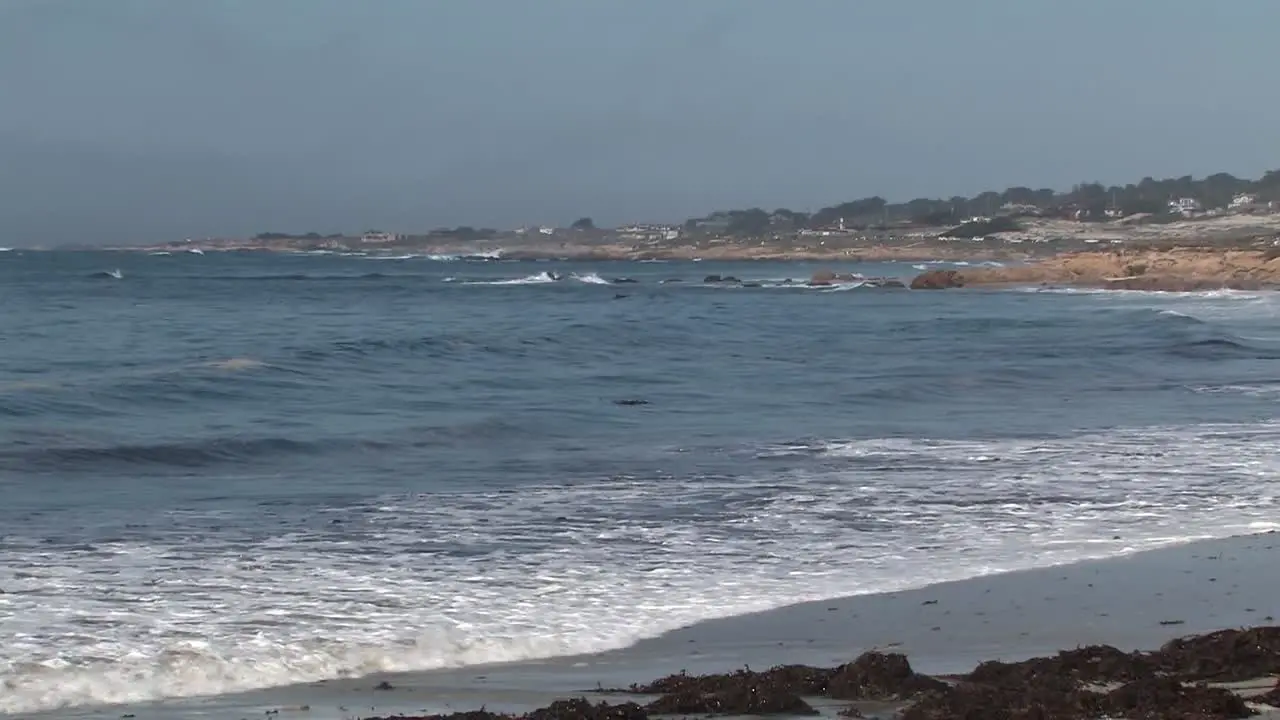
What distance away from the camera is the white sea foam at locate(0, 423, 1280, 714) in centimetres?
707

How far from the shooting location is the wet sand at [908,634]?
624 centimetres

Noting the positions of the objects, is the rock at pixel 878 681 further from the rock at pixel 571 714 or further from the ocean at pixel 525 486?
the ocean at pixel 525 486

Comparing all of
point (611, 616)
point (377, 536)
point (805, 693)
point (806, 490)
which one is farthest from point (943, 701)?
point (806, 490)

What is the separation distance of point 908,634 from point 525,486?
5526mm

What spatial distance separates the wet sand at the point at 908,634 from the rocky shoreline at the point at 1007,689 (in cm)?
18

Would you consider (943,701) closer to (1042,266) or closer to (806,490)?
(806,490)

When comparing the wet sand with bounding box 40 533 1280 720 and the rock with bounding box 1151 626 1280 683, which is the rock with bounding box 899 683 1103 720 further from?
the rock with bounding box 1151 626 1280 683

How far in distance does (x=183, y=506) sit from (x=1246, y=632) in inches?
302

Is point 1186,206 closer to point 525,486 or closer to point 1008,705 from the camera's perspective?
point 525,486

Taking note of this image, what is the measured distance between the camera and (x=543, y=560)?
947 cm

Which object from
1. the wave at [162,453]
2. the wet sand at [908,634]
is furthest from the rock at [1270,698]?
the wave at [162,453]

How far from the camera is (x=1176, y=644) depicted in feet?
22.3

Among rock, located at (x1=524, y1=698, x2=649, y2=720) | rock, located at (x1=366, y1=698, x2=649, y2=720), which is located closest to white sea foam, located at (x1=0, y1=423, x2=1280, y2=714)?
rock, located at (x1=366, y1=698, x2=649, y2=720)

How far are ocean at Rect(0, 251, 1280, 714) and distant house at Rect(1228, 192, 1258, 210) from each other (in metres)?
139
